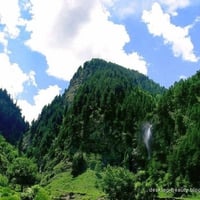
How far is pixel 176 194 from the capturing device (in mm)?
169000

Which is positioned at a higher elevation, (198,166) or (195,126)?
(195,126)

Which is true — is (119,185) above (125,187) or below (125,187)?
above

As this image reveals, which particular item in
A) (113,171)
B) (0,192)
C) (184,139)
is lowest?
(0,192)

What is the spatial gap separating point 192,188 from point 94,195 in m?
40.7

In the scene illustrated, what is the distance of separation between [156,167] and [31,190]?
67.4 m

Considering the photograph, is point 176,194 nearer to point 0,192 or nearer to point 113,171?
point 113,171

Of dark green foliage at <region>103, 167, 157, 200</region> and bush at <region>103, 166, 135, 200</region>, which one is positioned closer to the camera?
dark green foliage at <region>103, 167, 157, 200</region>

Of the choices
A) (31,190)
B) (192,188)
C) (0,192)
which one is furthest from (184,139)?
(0,192)

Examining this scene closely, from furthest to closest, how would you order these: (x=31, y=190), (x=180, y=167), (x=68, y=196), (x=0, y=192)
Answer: (x=68, y=196)
(x=180, y=167)
(x=31, y=190)
(x=0, y=192)

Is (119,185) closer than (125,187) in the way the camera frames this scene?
No

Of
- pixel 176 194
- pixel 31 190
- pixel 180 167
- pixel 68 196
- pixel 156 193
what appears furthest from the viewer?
pixel 68 196

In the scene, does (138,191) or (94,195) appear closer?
(138,191)

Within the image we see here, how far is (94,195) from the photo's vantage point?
192000 mm

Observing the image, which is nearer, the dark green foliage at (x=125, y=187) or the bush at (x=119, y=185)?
the dark green foliage at (x=125, y=187)
